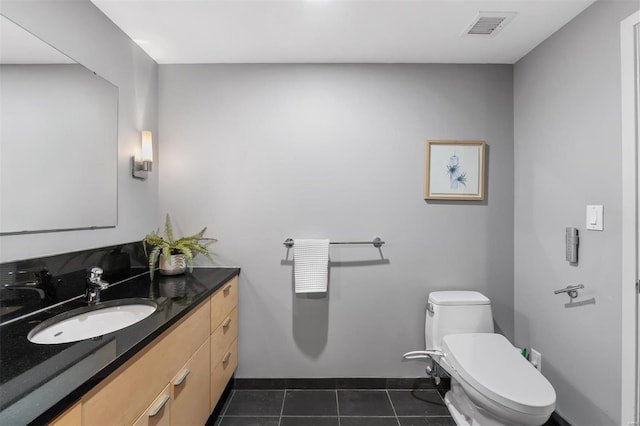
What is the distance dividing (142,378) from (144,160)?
1.30m

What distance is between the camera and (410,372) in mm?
2031

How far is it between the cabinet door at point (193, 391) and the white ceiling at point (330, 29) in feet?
5.50

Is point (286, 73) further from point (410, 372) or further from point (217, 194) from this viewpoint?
point (410, 372)

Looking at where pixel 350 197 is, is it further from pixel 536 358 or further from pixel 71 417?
pixel 71 417

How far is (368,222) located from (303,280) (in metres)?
0.58

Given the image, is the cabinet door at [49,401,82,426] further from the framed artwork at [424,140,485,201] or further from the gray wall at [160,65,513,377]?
the framed artwork at [424,140,485,201]

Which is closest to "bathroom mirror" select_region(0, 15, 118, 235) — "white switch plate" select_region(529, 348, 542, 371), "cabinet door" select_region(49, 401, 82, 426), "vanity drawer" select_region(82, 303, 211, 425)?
"vanity drawer" select_region(82, 303, 211, 425)

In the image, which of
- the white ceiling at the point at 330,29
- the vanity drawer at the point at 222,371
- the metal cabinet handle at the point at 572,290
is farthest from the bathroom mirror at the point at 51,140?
the metal cabinet handle at the point at 572,290

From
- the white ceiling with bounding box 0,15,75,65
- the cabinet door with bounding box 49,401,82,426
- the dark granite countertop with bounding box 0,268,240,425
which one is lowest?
the cabinet door with bounding box 49,401,82,426

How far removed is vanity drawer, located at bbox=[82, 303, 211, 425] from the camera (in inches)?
30.6

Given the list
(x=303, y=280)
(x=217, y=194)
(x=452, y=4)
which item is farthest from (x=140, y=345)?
(x=452, y=4)

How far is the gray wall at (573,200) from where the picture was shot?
1.36 meters

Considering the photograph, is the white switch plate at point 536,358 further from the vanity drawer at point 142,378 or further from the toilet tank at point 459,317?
the vanity drawer at point 142,378

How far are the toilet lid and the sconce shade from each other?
203cm
